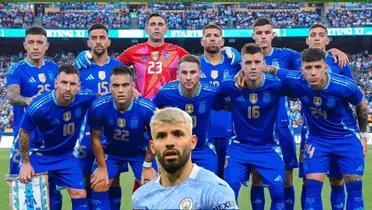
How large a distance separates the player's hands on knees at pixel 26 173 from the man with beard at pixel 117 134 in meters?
0.64

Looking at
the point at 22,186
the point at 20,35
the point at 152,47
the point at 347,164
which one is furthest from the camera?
the point at 20,35

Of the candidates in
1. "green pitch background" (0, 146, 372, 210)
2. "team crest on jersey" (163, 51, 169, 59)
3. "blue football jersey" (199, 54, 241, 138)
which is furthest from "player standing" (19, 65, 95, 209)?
"green pitch background" (0, 146, 372, 210)

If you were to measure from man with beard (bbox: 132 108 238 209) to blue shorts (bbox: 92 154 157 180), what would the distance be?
13.0ft

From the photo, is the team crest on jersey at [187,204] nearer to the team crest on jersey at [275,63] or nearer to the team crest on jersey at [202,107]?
the team crest on jersey at [202,107]

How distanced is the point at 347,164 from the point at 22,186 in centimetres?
320

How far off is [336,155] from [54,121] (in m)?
2.84

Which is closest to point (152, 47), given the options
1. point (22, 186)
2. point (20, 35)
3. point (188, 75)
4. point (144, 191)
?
point (188, 75)

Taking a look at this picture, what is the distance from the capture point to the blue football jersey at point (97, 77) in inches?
305

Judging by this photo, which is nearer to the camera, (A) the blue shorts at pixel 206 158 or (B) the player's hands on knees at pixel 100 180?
(B) the player's hands on knees at pixel 100 180

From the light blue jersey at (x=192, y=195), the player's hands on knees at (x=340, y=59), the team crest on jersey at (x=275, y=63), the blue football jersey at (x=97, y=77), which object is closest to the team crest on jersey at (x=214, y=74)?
the team crest on jersey at (x=275, y=63)

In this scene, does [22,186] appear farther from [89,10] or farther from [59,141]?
[89,10]

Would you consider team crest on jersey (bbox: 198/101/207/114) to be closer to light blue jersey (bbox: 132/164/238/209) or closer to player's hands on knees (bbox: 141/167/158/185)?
player's hands on knees (bbox: 141/167/158/185)

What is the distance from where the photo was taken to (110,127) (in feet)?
23.6

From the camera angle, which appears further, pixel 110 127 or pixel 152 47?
pixel 152 47
